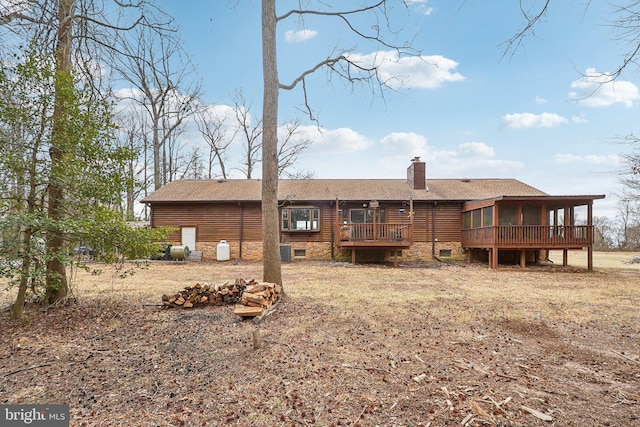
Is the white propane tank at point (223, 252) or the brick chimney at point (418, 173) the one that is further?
the brick chimney at point (418, 173)

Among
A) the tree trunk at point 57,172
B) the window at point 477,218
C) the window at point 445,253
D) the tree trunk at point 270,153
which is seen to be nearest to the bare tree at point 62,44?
the tree trunk at point 57,172

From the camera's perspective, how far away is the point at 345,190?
16.8 m

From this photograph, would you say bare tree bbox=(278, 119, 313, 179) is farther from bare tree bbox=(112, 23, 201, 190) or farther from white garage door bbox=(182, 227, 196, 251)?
white garage door bbox=(182, 227, 196, 251)

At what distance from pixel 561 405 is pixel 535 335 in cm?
220

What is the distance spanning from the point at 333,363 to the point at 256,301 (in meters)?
2.13

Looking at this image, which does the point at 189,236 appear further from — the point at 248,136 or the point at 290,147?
the point at 248,136

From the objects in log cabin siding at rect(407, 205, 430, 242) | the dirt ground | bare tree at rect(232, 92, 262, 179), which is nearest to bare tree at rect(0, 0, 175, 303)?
the dirt ground

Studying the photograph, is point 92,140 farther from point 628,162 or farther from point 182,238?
point 628,162

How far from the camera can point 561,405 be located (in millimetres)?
2633

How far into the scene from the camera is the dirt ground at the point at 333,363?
8.37 feet

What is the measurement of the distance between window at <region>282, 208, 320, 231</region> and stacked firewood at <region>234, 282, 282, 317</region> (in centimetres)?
996

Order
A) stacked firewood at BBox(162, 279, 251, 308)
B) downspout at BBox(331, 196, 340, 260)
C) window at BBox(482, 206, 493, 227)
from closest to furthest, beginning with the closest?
stacked firewood at BBox(162, 279, 251, 308)
window at BBox(482, 206, 493, 227)
downspout at BBox(331, 196, 340, 260)

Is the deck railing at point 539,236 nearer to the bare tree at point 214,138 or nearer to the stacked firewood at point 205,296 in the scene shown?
→ the stacked firewood at point 205,296

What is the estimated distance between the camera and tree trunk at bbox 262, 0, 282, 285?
660 centimetres
